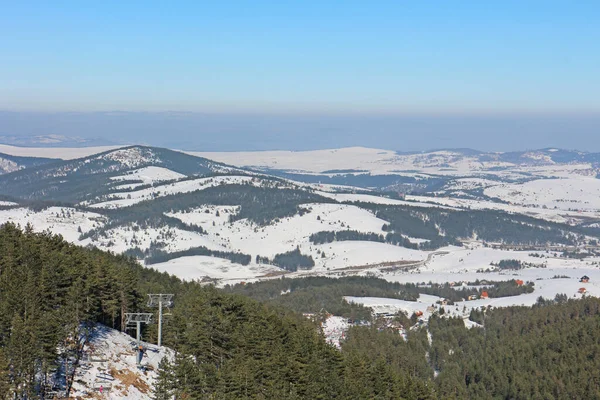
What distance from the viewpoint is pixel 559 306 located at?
174 metres

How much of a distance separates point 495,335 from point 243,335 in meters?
90.1

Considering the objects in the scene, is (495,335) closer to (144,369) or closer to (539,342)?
(539,342)

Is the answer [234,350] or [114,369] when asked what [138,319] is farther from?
[234,350]

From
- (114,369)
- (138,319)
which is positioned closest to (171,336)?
(138,319)

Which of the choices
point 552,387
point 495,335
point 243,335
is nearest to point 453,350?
point 495,335

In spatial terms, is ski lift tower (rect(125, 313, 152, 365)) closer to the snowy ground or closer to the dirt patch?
the snowy ground

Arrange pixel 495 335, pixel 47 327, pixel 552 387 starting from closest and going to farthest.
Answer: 1. pixel 47 327
2. pixel 552 387
3. pixel 495 335

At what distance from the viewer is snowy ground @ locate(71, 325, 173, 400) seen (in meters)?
68.3

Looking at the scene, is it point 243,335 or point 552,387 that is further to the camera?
A: point 552,387

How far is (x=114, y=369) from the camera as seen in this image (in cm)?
7381

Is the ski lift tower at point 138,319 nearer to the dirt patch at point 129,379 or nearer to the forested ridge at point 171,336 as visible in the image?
the forested ridge at point 171,336

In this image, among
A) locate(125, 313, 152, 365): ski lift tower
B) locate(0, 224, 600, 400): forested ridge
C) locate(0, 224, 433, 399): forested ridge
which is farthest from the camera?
locate(125, 313, 152, 365): ski lift tower

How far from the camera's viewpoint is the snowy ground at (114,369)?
68312 mm

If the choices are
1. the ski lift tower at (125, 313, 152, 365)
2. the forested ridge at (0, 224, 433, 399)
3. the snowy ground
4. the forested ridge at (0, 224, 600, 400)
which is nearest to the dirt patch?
the snowy ground
